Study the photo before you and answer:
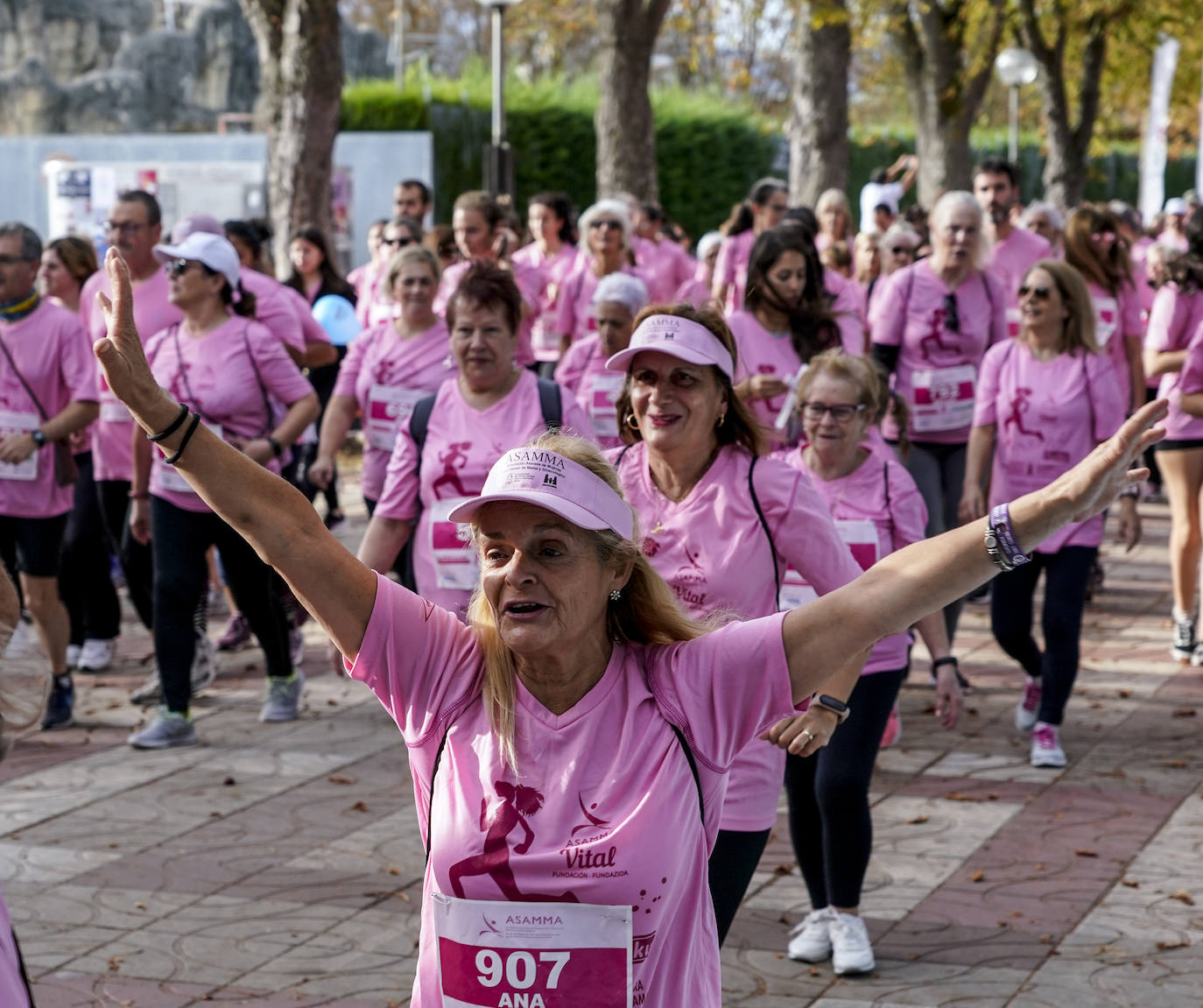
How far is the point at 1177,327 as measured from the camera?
30.8 feet

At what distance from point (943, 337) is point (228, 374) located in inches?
140

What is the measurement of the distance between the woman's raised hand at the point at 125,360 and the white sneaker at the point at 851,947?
300 centimetres

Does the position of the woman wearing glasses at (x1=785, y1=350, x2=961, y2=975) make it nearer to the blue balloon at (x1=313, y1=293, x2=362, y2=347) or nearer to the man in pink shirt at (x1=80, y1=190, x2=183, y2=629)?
the man in pink shirt at (x1=80, y1=190, x2=183, y2=629)

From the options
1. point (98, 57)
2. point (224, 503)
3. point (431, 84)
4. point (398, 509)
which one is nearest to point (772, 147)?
point (431, 84)

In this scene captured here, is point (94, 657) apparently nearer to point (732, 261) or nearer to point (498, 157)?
point (732, 261)

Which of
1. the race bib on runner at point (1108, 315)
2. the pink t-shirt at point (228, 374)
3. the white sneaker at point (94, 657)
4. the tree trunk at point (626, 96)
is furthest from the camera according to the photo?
the tree trunk at point (626, 96)

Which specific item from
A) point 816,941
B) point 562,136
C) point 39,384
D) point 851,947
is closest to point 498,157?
point 39,384

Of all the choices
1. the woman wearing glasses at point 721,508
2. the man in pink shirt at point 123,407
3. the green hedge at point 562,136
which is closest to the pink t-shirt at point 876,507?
the woman wearing glasses at point 721,508

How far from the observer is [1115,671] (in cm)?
962

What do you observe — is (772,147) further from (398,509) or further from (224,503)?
(224,503)

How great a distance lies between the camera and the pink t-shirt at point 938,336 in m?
9.16

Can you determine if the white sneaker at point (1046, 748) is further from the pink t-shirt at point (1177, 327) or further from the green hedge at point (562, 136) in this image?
the green hedge at point (562, 136)

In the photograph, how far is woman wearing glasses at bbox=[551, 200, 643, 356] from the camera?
12.1 metres

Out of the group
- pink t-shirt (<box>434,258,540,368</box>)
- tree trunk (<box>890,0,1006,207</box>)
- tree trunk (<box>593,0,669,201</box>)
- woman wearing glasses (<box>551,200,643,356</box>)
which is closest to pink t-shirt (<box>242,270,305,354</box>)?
pink t-shirt (<box>434,258,540,368</box>)
